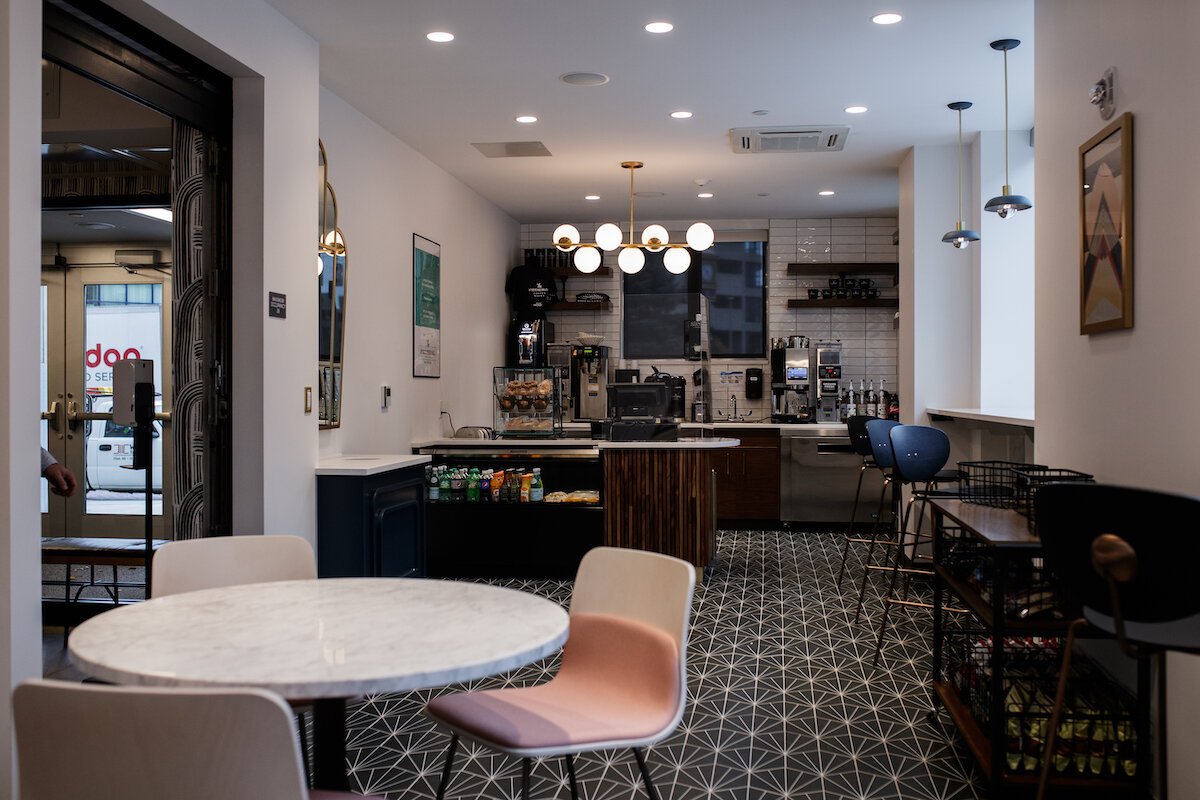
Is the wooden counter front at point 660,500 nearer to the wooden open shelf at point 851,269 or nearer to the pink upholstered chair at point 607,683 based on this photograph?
the pink upholstered chair at point 607,683

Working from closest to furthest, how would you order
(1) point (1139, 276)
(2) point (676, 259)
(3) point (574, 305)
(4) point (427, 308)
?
(1) point (1139, 276) < (4) point (427, 308) < (2) point (676, 259) < (3) point (574, 305)

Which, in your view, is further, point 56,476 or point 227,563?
point 56,476

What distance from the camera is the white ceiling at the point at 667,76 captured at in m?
4.48

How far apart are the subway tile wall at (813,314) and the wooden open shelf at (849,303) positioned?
0.44 feet

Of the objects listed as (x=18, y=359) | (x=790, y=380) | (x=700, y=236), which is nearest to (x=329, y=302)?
(x=18, y=359)

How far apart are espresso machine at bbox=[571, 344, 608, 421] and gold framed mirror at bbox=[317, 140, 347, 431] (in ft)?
13.7

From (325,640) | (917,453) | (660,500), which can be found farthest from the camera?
(660,500)

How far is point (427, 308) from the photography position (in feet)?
23.4

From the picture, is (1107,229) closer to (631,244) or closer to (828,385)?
(631,244)

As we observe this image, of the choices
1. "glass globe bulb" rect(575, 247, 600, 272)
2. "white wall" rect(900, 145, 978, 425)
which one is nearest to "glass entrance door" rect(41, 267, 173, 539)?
"glass globe bulb" rect(575, 247, 600, 272)

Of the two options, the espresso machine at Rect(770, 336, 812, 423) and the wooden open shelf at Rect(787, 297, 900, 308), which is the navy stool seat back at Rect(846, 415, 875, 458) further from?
the wooden open shelf at Rect(787, 297, 900, 308)

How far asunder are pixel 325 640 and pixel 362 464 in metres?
Answer: 3.08

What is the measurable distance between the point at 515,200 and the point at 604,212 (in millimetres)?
1129

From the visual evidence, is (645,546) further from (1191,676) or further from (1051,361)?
(1191,676)
